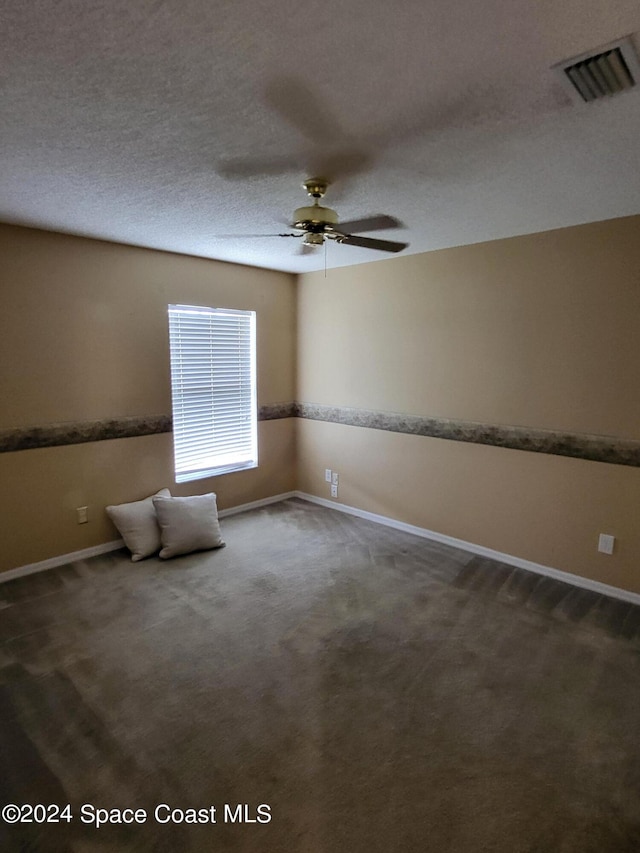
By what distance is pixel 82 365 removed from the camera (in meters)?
3.35

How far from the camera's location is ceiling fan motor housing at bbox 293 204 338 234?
84.3 inches

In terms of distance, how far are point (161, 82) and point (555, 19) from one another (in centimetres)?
112

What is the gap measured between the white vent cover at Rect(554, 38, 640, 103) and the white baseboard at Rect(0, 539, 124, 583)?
3824 millimetres

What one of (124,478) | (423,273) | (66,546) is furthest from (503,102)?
(66,546)

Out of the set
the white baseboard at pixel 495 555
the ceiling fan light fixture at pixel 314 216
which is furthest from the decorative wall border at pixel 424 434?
the ceiling fan light fixture at pixel 314 216

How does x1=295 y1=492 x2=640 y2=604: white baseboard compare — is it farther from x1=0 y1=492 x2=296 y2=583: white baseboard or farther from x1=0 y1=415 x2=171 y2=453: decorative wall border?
x1=0 y1=492 x2=296 y2=583: white baseboard

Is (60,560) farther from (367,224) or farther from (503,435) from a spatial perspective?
(503,435)

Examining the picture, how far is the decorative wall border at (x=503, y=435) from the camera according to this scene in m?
2.88

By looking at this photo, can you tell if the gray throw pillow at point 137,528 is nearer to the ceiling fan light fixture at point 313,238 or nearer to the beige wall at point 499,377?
the beige wall at point 499,377

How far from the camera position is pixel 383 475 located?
416 cm

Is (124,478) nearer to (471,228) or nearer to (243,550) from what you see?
(243,550)

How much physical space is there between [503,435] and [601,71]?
2.36 meters

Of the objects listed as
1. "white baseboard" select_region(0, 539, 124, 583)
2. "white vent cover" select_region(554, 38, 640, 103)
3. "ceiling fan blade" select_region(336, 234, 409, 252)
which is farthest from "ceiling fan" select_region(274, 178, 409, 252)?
"white baseboard" select_region(0, 539, 124, 583)

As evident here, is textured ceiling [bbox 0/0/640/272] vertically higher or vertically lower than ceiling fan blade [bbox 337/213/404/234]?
higher
